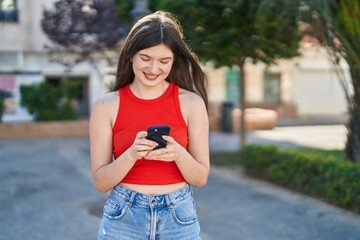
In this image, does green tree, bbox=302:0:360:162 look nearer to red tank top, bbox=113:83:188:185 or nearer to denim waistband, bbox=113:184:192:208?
red tank top, bbox=113:83:188:185

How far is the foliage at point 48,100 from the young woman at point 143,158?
1478cm

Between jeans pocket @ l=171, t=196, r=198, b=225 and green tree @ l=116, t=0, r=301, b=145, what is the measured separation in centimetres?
644

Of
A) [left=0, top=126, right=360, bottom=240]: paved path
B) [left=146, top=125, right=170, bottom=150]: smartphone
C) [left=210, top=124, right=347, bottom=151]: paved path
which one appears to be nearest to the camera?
[left=146, top=125, right=170, bottom=150]: smartphone

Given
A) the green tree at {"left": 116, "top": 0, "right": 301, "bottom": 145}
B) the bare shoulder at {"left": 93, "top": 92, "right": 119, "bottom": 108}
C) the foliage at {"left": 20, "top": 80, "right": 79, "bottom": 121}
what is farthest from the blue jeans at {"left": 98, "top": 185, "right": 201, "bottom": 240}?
the foliage at {"left": 20, "top": 80, "right": 79, "bottom": 121}

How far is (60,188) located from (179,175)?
5.90 metres

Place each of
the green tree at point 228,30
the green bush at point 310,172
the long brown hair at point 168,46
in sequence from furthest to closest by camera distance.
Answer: the green tree at point 228,30, the green bush at point 310,172, the long brown hair at point 168,46

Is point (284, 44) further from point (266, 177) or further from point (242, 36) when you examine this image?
point (266, 177)

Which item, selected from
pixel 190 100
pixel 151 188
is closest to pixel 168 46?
pixel 190 100

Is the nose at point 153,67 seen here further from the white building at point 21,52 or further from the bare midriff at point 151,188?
the white building at point 21,52

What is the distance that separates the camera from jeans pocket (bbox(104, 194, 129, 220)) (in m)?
1.89

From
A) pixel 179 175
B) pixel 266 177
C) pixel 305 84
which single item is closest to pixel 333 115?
pixel 305 84

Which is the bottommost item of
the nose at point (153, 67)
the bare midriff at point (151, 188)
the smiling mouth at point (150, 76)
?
the bare midriff at point (151, 188)

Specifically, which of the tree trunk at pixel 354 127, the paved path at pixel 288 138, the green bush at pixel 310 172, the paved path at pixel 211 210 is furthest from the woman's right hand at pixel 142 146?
the paved path at pixel 288 138

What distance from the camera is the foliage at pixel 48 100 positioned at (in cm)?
1617
